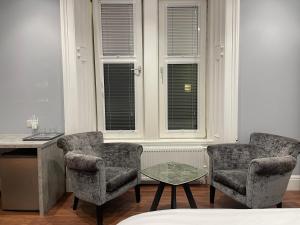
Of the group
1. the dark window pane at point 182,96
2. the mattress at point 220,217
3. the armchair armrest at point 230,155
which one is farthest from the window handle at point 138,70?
the mattress at point 220,217

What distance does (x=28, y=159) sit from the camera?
305 cm

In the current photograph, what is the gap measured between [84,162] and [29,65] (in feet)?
5.52

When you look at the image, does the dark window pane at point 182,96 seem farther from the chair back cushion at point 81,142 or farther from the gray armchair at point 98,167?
the chair back cushion at point 81,142

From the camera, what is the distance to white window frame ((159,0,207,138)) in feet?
13.1

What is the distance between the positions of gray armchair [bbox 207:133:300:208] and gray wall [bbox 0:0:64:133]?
6.80ft

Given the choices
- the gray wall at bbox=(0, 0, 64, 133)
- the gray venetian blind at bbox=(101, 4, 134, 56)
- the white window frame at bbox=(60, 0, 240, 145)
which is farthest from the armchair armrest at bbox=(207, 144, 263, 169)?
the gray wall at bbox=(0, 0, 64, 133)

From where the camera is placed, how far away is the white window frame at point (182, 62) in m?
3.98

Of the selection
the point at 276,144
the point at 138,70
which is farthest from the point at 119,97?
the point at 276,144

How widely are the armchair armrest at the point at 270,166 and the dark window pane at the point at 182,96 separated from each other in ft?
5.21

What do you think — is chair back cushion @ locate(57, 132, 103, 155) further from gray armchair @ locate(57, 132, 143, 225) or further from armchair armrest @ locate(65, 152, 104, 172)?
armchair armrest @ locate(65, 152, 104, 172)

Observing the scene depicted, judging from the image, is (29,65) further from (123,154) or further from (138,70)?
(123,154)

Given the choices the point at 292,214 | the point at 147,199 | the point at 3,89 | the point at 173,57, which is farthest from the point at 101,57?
the point at 292,214

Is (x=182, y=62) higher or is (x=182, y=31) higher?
(x=182, y=31)

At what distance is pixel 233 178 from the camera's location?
2.88 meters
